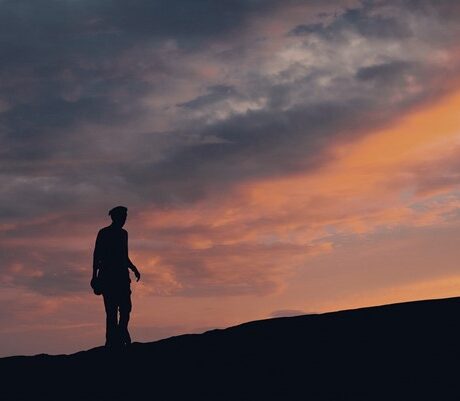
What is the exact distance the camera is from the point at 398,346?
1219 cm

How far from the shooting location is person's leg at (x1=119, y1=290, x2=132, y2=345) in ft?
49.3

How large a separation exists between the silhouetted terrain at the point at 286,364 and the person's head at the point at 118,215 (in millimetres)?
2187

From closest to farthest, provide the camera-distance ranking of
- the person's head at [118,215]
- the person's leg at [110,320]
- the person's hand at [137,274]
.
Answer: the person's head at [118,215] < the person's leg at [110,320] < the person's hand at [137,274]

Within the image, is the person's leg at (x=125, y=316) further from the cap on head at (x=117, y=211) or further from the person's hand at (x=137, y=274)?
the cap on head at (x=117, y=211)

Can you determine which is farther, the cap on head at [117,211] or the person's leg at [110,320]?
the person's leg at [110,320]

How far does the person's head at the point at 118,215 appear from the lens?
1478cm

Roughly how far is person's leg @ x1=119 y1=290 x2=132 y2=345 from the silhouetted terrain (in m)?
0.26

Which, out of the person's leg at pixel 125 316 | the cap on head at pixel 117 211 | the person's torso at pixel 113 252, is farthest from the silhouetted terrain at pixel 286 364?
the cap on head at pixel 117 211

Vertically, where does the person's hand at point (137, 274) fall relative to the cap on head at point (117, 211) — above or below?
below

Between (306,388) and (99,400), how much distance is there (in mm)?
3024

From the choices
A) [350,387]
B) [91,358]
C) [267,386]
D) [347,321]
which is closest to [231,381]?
[267,386]

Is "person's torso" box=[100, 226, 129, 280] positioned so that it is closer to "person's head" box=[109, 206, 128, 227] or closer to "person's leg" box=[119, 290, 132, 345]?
"person's head" box=[109, 206, 128, 227]

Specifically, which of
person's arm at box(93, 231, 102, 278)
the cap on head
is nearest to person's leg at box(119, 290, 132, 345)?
person's arm at box(93, 231, 102, 278)

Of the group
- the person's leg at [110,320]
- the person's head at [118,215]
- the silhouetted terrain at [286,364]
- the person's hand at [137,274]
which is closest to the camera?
the silhouetted terrain at [286,364]
